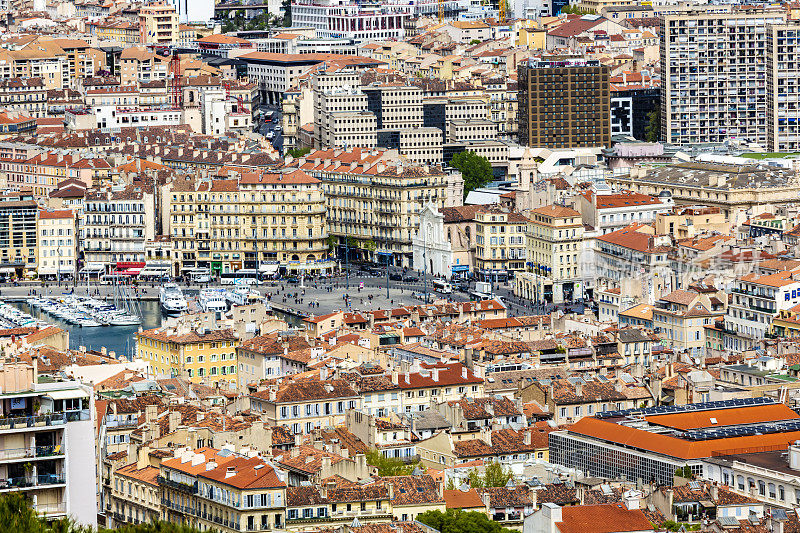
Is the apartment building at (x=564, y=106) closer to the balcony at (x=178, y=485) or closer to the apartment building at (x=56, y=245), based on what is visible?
the apartment building at (x=56, y=245)

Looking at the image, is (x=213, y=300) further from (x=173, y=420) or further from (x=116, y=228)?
(x=173, y=420)

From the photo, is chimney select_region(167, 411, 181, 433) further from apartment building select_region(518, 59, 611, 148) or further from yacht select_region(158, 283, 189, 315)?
apartment building select_region(518, 59, 611, 148)

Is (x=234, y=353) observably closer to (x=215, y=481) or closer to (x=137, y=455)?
(x=137, y=455)

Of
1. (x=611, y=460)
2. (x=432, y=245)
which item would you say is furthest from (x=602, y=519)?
(x=432, y=245)

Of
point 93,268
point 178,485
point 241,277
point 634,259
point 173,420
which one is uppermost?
point 178,485

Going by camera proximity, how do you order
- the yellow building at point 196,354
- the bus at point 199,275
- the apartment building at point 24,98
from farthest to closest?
the apartment building at point 24,98 → the bus at point 199,275 → the yellow building at point 196,354

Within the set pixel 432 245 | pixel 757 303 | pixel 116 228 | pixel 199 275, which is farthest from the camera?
pixel 116 228

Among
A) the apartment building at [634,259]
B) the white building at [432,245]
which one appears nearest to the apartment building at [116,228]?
the white building at [432,245]
